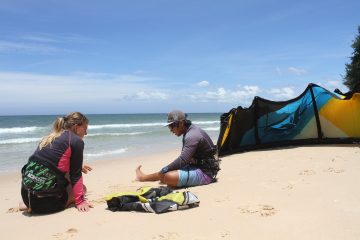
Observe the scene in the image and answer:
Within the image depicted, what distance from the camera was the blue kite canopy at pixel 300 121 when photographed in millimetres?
9001

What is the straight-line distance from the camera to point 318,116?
9242mm

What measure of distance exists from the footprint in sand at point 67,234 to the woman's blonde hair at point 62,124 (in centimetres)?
113

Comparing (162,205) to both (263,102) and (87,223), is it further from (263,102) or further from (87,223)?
(263,102)

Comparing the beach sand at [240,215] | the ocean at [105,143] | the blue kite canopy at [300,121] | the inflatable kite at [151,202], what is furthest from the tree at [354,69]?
the inflatable kite at [151,202]

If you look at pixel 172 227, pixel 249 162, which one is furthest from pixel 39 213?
pixel 249 162

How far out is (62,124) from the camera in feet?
15.3

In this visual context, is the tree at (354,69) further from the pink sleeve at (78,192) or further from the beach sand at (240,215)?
the pink sleeve at (78,192)

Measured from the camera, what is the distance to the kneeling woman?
433 centimetres

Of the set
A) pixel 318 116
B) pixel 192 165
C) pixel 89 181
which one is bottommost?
pixel 89 181

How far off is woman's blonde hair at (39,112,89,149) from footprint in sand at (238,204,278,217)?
2.11m

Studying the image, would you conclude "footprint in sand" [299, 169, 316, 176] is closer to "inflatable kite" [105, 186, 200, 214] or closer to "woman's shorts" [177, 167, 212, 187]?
"woman's shorts" [177, 167, 212, 187]

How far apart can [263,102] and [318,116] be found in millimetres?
1280

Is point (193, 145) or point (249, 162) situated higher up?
point (193, 145)

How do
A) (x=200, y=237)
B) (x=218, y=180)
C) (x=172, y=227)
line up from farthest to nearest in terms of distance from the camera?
(x=218, y=180), (x=172, y=227), (x=200, y=237)
